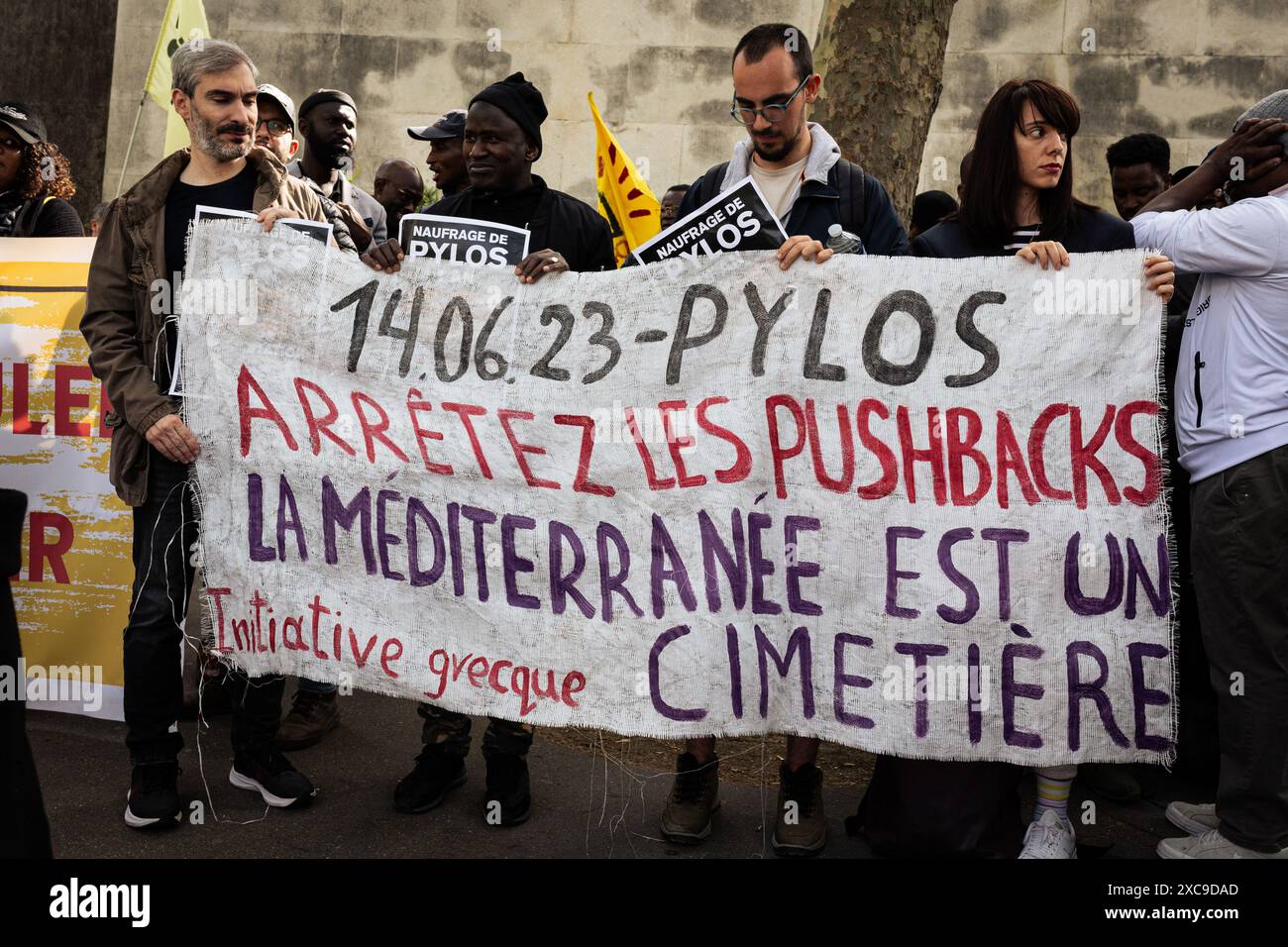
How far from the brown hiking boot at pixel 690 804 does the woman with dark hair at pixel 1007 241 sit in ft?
1.90

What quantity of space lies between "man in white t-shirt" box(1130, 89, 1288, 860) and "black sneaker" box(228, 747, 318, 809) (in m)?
2.77

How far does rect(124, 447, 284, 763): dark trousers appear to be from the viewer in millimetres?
3807

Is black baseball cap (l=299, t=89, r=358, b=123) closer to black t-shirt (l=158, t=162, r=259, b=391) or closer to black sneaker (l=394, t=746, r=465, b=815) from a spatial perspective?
black t-shirt (l=158, t=162, r=259, b=391)

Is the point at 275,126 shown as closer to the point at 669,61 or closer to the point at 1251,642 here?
the point at 1251,642

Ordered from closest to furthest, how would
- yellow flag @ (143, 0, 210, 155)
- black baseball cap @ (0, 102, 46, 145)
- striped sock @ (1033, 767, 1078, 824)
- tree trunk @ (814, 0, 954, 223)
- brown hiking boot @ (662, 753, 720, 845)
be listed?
striped sock @ (1033, 767, 1078, 824) → brown hiking boot @ (662, 753, 720, 845) → black baseball cap @ (0, 102, 46, 145) → tree trunk @ (814, 0, 954, 223) → yellow flag @ (143, 0, 210, 155)

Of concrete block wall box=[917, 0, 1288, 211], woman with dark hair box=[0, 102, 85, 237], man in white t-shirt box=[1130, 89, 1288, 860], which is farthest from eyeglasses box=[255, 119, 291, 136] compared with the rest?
concrete block wall box=[917, 0, 1288, 211]

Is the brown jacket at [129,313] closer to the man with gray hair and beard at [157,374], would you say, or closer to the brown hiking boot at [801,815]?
the man with gray hair and beard at [157,374]

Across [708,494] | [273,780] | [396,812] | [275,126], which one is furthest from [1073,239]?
[275,126]

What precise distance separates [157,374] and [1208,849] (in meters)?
3.48

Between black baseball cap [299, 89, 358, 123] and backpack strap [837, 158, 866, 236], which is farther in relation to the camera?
black baseball cap [299, 89, 358, 123]

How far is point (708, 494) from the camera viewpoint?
3.48 m

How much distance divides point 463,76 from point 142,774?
7.71 metres
